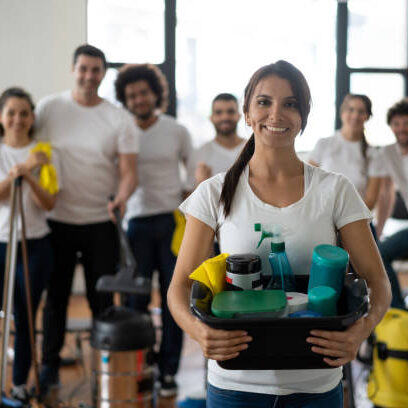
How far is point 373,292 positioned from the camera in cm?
122

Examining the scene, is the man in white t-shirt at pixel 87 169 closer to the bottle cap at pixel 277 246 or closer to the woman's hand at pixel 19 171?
the woman's hand at pixel 19 171

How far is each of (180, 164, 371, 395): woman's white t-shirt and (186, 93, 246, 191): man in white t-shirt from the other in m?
1.65

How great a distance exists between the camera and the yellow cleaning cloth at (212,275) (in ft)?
3.76

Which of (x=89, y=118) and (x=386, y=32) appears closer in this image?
(x=89, y=118)

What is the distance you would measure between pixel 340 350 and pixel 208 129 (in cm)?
415

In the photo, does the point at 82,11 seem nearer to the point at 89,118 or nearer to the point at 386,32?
the point at 89,118

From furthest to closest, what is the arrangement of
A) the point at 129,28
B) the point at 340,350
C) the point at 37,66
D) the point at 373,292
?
the point at 129,28 < the point at 37,66 < the point at 373,292 < the point at 340,350

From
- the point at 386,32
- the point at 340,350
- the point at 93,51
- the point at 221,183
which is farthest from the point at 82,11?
the point at 340,350

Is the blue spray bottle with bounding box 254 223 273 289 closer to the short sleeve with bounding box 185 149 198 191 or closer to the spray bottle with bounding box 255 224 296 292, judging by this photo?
the spray bottle with bounding box 255 224 296 292

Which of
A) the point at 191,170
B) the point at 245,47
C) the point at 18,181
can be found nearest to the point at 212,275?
the point at 18,181

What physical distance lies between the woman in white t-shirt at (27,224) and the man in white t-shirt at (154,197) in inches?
18.7

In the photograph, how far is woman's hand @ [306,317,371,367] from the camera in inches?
41.3

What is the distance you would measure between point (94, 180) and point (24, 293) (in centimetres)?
59

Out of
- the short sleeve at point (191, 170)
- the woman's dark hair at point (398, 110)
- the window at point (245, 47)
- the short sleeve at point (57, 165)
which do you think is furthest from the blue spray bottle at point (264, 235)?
the window at point (245, 47)
